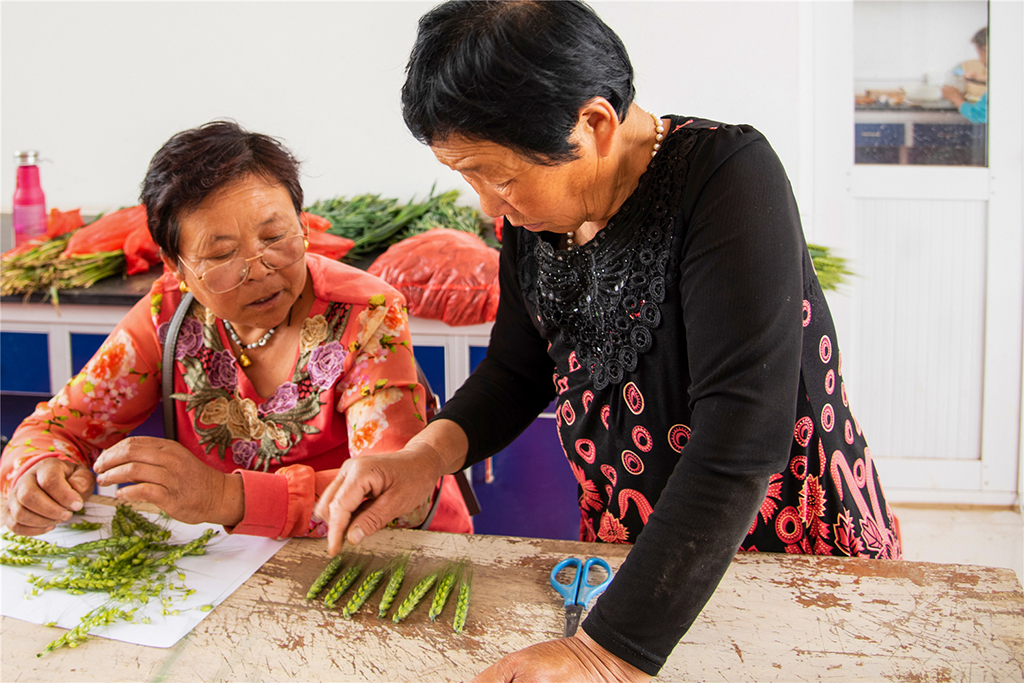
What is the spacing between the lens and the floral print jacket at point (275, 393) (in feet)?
5.11

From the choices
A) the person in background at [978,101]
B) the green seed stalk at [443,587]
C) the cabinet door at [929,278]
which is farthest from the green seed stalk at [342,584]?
the person in background at [978,101]

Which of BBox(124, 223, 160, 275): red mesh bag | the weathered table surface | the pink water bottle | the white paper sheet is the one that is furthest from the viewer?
the pink water bottle

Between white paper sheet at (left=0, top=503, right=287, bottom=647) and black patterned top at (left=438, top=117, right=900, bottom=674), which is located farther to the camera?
white paper sheet at (left=0, top=503, right=287, bottom=647)

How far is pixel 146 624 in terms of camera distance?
105 centimetres

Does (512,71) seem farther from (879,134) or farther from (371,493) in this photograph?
(879,134)

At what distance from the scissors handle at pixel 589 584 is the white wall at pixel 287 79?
2.55m

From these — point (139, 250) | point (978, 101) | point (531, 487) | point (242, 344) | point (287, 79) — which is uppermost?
point (287, 79)

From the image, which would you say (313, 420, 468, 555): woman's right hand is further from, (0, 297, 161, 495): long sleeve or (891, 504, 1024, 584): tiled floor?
(891, 504, 1024, 584): tiled floor

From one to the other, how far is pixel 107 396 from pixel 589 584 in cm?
115

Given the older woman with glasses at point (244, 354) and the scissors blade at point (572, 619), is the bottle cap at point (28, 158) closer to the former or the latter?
the older woman with glasses at point (244, 354)

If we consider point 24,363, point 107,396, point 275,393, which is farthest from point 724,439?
point 24,363

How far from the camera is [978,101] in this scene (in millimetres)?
3195

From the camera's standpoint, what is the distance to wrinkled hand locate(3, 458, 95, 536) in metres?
1.30

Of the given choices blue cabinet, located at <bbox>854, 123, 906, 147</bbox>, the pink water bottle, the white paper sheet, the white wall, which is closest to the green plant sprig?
the white paper sheet
